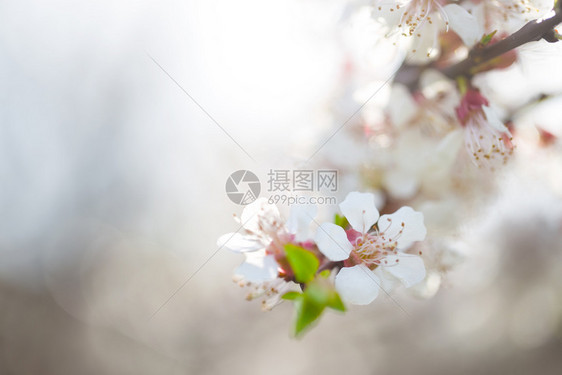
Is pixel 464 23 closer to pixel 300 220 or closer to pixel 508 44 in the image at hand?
pixel 508 44

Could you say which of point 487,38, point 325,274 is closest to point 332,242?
point 325,274

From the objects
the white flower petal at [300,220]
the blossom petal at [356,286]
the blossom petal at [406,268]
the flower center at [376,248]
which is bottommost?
the blossom petal at [406,268]

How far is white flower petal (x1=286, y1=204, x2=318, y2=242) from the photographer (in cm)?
45

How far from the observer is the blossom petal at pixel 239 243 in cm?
45

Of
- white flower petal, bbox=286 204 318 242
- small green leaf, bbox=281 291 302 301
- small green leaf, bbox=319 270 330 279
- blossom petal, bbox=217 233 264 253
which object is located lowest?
small green leaf, bbox=319 270 330 279

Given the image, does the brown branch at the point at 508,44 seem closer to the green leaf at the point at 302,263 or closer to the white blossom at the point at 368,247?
the white blossom at the point at 368,247

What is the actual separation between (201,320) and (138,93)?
1190mm

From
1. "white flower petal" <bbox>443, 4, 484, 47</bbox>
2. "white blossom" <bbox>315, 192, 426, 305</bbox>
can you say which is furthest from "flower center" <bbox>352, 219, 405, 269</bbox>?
"white flower petal" <bbox>443, 4, 484, 47</bbox>

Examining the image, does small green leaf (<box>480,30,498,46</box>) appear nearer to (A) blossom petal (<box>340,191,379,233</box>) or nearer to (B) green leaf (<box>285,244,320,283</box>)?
(A) blossom petal (<box>340,191,379,233</box>)

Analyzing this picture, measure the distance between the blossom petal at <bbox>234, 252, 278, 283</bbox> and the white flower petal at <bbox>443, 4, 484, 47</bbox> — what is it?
377 millimetres

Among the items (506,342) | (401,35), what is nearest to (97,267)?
(401,35)

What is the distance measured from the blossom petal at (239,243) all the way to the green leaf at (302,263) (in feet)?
0.20

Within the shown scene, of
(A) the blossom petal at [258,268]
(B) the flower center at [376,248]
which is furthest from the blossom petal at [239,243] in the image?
(B) the flower center at [376,248]

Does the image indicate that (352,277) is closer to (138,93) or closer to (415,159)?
(415,159)
